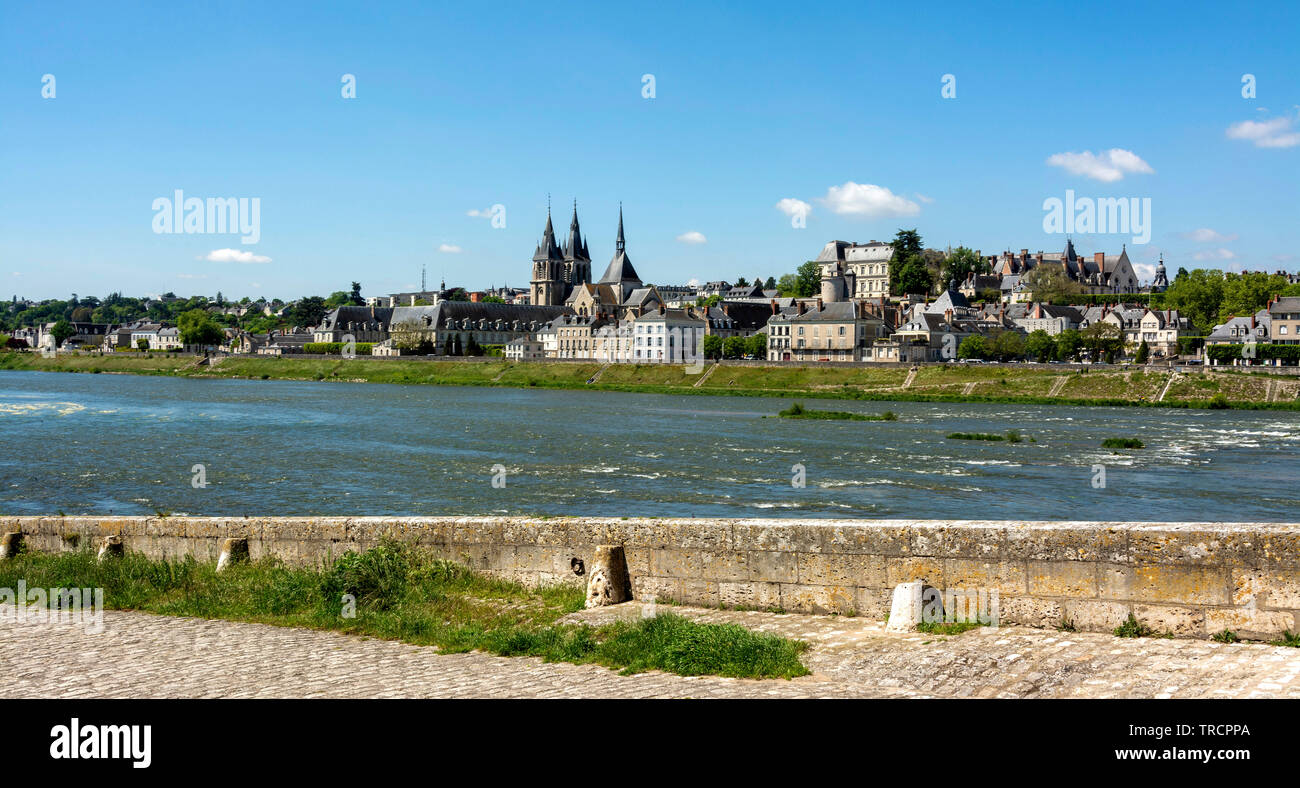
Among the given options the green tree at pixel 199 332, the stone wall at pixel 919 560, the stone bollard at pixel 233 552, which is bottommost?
the stone bollard at pixel 233 552

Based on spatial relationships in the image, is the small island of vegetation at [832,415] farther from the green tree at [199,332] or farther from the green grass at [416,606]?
the green tree at [199,332]

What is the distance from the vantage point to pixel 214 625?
12.2 m

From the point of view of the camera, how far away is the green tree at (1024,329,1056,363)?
12281 centimetres

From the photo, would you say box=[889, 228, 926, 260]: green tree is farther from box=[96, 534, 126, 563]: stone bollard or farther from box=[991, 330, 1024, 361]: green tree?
box=[96, 534, 126, 563]: stone bollard

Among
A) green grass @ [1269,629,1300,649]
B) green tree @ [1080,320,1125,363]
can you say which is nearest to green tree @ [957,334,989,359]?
green tree @ [1080,320,1125,363]

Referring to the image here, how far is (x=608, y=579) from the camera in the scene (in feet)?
39.7

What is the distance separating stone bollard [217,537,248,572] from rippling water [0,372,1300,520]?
13.4m

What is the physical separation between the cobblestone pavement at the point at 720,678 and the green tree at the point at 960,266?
19098 cm

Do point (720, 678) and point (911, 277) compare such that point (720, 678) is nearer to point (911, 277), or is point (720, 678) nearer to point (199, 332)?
point (911, 277)

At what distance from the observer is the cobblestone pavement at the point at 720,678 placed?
8547 mm

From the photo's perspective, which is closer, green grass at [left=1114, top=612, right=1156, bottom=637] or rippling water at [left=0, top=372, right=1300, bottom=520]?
green grass at [left=1114, top=612, right=1156, bottom=637]

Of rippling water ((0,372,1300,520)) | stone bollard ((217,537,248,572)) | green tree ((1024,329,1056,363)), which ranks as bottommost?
rippling water ((0,372,1300,520))

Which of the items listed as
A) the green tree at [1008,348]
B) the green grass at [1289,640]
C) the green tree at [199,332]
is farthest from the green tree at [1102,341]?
the green tree at [199,332]

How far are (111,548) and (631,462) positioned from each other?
95.7ft
